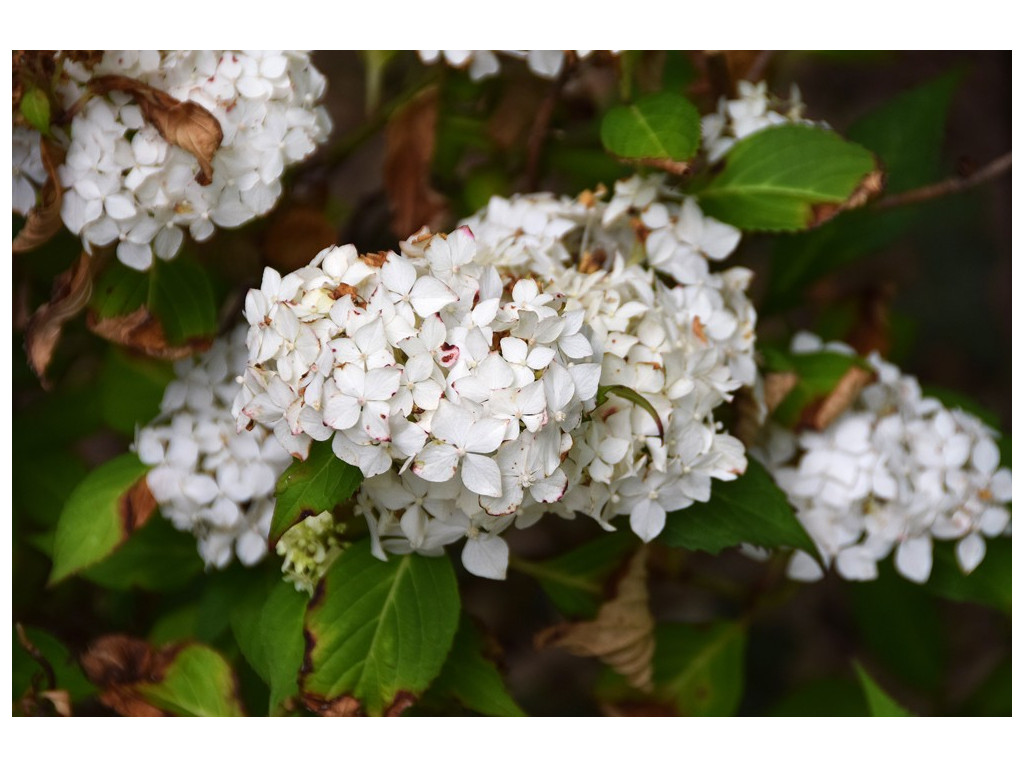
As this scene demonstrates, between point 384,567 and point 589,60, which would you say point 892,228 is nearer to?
point 589,60

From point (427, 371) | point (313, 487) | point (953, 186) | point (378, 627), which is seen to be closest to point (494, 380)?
→ point (427, 371)

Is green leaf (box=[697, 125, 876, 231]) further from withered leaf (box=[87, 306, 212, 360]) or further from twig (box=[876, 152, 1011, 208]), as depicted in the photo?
withered leaf (box=[87, 306, 212, 360])

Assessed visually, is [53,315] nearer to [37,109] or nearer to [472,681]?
[37,109]

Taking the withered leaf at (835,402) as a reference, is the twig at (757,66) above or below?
above

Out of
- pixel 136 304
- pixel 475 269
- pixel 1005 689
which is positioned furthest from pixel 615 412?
pixel 1005 689

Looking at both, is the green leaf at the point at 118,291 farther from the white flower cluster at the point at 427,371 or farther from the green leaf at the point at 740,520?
the green leaf at the point at 740,520

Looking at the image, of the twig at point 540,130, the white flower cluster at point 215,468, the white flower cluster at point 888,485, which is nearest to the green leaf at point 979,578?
the white flower cluster at point 888,485
